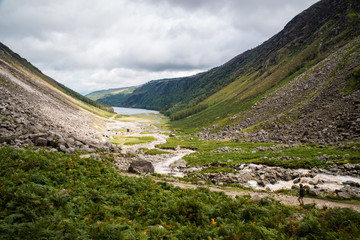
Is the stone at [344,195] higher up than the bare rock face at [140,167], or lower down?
higher up

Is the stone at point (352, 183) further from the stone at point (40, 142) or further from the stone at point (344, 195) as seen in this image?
the stone at point (40, 142)

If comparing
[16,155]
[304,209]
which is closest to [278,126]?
[304,209]

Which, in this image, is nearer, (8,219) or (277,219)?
(8,219)

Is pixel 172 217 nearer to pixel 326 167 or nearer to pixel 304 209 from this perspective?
pixel 304 209

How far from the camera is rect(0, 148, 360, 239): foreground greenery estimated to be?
8.10 m

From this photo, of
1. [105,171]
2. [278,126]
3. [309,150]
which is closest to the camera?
[105,171]

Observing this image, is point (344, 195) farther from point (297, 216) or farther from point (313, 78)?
point (313, 78)

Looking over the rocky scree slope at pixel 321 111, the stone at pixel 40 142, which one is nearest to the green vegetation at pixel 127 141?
the stone at pixel 40 142

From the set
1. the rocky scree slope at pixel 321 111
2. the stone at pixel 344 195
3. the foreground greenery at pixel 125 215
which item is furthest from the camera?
the rocky scree slope at pixel 321 111

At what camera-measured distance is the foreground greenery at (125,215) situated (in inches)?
319

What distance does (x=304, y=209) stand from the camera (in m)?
12.8

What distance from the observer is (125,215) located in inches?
427

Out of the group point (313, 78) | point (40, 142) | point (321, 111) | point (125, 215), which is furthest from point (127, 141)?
point (313, 78)

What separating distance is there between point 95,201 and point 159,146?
50.0 metres
